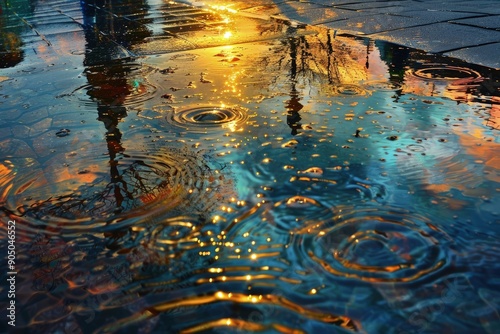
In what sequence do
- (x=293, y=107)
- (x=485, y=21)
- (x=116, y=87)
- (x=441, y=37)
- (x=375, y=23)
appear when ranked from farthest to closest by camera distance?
1. (x=375, y=23)
2. (x=485, y=21)
3. (x=441, y=37)
4. (x=116, y=87)
5. (x=293, y=107)

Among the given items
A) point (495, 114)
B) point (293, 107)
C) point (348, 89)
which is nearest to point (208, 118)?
point (293, 107)

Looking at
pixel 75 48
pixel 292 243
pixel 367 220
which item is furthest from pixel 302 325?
pixel 75 48

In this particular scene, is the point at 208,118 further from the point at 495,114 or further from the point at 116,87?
the point at 495,114

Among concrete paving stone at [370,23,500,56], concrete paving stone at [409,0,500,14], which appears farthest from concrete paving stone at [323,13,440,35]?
concrete paving stone at [409,0,500,14]

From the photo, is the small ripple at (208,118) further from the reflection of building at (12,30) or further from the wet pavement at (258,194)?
the reflection of building at (12,30)

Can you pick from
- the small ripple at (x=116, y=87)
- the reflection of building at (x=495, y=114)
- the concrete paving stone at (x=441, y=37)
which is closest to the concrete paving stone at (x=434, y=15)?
the concrete paving stone at (x=441, y=37)

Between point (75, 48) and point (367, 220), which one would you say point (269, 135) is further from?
point (75, 48)
